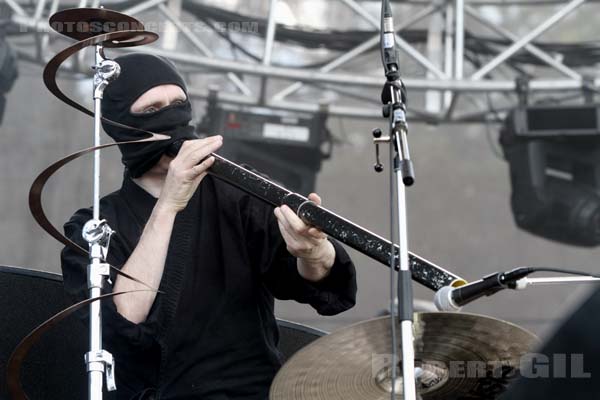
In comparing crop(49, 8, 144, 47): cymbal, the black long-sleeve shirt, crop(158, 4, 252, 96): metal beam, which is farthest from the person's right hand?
crop(158, 4, 252, 96): metal beam

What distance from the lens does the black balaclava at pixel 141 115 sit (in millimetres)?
2908

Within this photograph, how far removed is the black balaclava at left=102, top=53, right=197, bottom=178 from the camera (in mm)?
2908

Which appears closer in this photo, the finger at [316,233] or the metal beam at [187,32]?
the finger at [316,233]

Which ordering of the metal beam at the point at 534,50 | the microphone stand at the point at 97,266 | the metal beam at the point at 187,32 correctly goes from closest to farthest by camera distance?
the microphone stand at the point at 97,266 → the metal beam at the point at 187,32 → the metal beam at the point at 534,50

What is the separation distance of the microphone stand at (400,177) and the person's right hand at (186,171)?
19.1 inches

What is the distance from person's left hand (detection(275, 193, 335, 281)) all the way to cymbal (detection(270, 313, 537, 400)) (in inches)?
17.3

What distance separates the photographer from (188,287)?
9.55 feet

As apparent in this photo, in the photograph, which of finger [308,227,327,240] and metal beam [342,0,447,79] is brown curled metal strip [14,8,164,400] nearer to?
finger [308,227,327,240]

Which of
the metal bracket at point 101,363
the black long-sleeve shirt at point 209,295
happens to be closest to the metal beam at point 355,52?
the black long-sleeve shirt at point 209,295

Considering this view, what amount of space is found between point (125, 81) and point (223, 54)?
11.1 ft

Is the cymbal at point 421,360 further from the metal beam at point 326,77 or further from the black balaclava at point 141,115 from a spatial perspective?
the metal beam at point 326,77

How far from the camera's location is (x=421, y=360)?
7.70 feet

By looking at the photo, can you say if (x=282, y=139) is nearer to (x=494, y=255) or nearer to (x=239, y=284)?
(x=239, y=284)

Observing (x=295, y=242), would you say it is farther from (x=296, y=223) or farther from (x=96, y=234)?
(x=96, y=234)
